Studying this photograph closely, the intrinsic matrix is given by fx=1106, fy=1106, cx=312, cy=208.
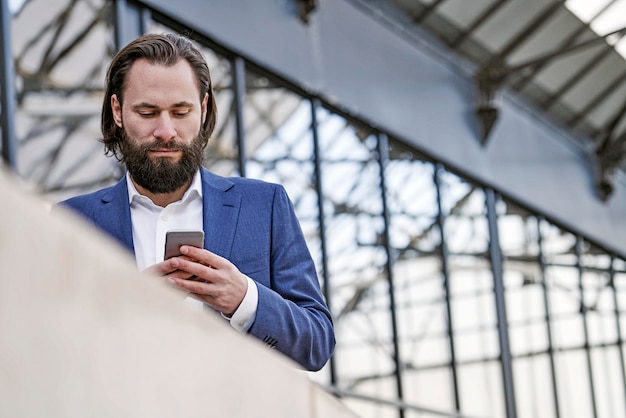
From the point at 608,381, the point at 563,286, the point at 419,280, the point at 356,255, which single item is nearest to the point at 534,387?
the point at 563,286

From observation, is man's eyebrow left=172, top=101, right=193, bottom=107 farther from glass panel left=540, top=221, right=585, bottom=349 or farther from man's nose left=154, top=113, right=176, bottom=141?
glass panel left=540, top=221, right=585, bottom=349

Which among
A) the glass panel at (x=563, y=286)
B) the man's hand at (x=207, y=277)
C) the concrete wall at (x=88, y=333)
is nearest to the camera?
the concrete wall at (x=88, y=333)

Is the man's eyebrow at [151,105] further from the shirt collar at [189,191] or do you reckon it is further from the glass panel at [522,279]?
the glass panel at [522,279]

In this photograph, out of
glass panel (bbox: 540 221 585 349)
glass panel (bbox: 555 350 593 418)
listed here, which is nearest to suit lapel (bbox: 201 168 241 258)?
glass panel (bbox: 540 221 585 349)

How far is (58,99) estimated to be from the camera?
6676mm

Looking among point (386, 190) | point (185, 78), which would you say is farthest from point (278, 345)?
point (386, 190)

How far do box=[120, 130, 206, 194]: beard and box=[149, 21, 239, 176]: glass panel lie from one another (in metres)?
5.79

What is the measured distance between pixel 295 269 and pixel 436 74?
9561mm

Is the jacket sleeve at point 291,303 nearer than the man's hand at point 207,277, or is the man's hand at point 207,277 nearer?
the man's hand at point 207,277

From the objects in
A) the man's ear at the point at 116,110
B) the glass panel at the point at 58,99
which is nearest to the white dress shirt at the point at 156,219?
the man's ear at the point at 116,110

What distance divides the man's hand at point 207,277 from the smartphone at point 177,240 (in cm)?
4

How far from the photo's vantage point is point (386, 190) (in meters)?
10.2

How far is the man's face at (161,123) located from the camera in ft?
6.78

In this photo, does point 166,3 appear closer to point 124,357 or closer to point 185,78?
point 185,78
